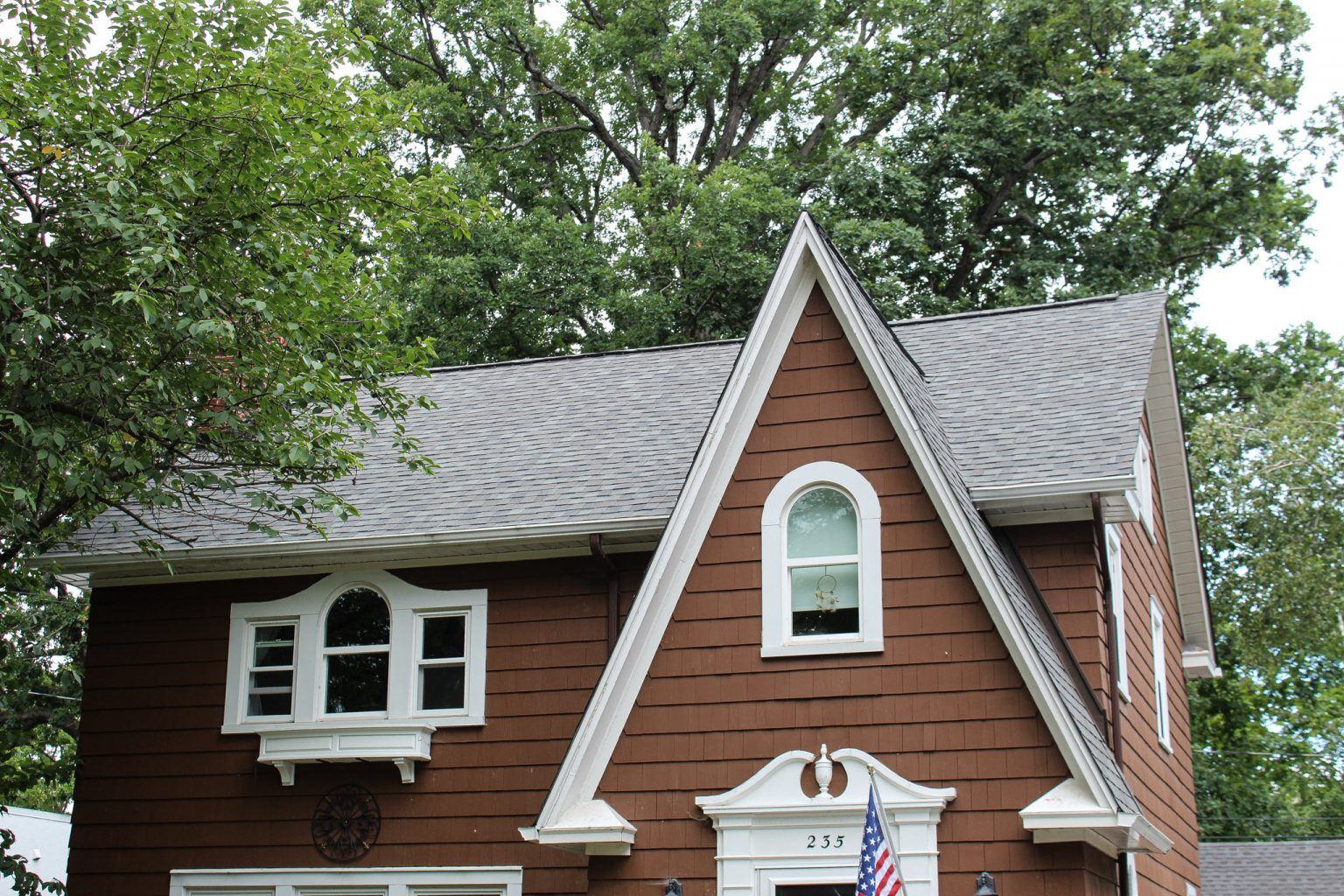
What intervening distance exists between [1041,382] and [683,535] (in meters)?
4.08

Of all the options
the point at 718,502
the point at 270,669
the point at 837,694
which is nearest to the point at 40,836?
the point at 270,669

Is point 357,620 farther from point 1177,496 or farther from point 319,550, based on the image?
point 1177,496

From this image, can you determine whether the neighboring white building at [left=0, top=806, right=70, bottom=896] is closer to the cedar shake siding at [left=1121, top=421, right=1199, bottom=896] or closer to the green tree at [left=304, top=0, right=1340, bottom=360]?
the green tree at [left=304, top=0, right=1340, bottom=360]

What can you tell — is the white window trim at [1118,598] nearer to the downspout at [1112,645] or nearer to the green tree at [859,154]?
the downspout at [1112,645]

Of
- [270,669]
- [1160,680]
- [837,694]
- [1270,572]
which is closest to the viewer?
[837,694]

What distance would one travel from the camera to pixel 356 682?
552 inches

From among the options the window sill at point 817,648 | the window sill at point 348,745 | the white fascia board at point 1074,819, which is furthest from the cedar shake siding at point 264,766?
the white fascia board at point 1074,819

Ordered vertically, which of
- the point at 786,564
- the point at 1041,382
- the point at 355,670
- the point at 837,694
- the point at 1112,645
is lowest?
the point at 837,694

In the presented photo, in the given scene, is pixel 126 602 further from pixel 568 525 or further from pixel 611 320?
pixel 611 320

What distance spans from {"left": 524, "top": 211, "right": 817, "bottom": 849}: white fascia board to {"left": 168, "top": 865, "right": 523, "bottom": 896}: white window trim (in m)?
1.94

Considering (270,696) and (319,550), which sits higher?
(319,550)

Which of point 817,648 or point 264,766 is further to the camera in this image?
point 264,766

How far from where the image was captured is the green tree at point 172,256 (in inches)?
451

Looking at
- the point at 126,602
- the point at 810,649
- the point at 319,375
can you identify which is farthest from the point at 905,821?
the point at 126,602
